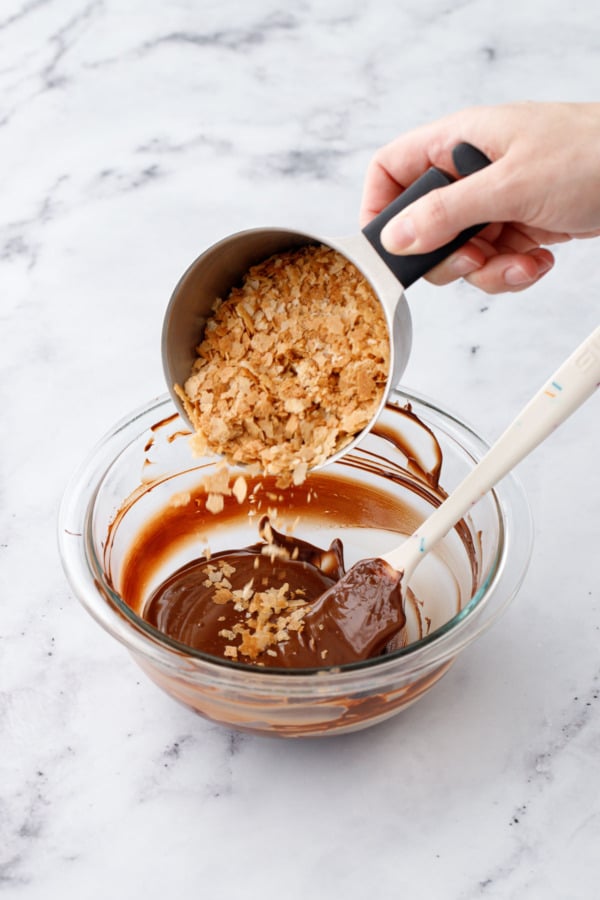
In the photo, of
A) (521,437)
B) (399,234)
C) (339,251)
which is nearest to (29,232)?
(339,251)

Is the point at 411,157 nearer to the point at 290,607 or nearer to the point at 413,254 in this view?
the point at 413,254

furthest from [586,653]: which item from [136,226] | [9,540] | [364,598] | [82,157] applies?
[82,157]

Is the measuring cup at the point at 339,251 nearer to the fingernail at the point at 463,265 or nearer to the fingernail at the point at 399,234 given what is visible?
the fingernail at the point at 399,234

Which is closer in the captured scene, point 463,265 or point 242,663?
point 242,663

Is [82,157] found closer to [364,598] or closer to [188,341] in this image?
[188,341]

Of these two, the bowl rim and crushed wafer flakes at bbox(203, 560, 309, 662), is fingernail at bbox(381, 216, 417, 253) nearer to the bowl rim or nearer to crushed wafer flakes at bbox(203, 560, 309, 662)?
the bowl rim

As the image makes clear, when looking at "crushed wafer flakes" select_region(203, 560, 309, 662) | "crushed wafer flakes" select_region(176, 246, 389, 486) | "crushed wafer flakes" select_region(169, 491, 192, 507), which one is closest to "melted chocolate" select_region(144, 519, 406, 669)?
"crushed wafer flakes" select_region(203, 560, 309, 662)
